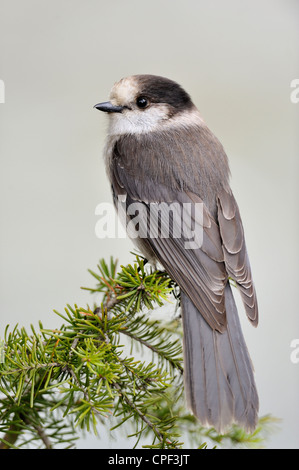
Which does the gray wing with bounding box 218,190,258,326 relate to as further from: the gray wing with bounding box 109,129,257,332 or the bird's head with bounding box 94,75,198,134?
the bird's head with bounding box 94,75,198,134

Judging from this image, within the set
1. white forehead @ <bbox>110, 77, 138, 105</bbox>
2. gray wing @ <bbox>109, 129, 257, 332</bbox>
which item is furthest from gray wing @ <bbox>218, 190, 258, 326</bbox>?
white forehead @ <bbox>110, 77, 138, 105</bbox>

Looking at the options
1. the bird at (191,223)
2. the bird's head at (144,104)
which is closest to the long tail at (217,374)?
the bird at (191,223)

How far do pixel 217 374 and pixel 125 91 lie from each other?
3.26ft

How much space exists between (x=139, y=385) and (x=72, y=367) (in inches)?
7.5

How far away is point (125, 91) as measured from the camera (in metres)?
1.77

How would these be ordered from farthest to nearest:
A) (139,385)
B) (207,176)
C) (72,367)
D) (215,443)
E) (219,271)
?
(207,176), (219,271), (215,443), (139,385), (72,367)

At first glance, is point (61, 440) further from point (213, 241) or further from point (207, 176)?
point (207, 176)

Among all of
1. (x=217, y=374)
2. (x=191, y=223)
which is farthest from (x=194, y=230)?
(x=217, y=374)

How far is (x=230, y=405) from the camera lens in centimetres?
130

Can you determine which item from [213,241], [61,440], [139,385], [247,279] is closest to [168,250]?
[213,241]

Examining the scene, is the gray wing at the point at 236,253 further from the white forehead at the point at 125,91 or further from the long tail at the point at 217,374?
the white forehead at the point at 125,91

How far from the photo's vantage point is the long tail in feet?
4.21

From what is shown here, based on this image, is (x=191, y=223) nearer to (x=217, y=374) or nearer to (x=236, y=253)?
(x=236, y=253)
